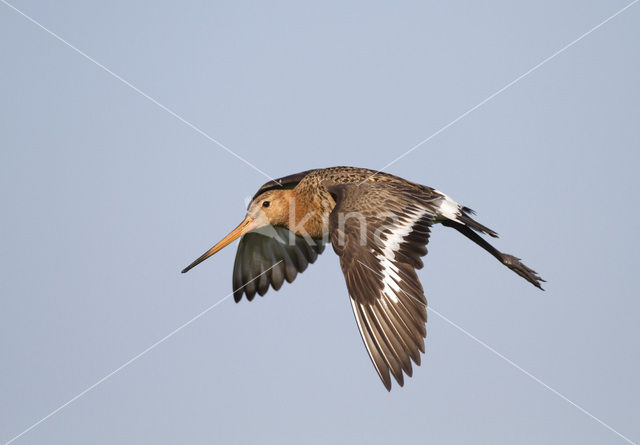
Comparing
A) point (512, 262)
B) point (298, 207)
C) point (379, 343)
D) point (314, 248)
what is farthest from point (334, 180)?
point (379, 343)

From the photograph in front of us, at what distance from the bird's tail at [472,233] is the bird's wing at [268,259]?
2435mm

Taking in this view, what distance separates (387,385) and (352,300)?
1.01 meters

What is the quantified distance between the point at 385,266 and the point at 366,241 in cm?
39

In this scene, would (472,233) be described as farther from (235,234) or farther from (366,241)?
(235,234)

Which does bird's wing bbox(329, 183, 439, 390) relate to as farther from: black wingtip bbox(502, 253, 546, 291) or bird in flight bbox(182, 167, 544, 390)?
black wingtip bbox(502, 253, 546, 291)

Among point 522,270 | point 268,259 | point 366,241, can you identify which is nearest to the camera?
point 366,241

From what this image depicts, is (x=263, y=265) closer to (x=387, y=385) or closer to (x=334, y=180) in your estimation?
(x=334, y=180)

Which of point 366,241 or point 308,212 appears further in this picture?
point 308,212

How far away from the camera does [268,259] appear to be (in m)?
12.3

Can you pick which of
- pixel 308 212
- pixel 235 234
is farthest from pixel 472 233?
pixel 235 234

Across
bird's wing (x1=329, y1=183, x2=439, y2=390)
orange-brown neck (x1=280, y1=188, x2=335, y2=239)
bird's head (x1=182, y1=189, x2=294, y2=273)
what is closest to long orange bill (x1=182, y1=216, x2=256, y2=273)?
bird's head (x1=182, y1=189, x2=294, y2=273)

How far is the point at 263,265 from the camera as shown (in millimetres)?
12320

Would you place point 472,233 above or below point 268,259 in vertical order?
above

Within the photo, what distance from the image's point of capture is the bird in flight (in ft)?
27.0
